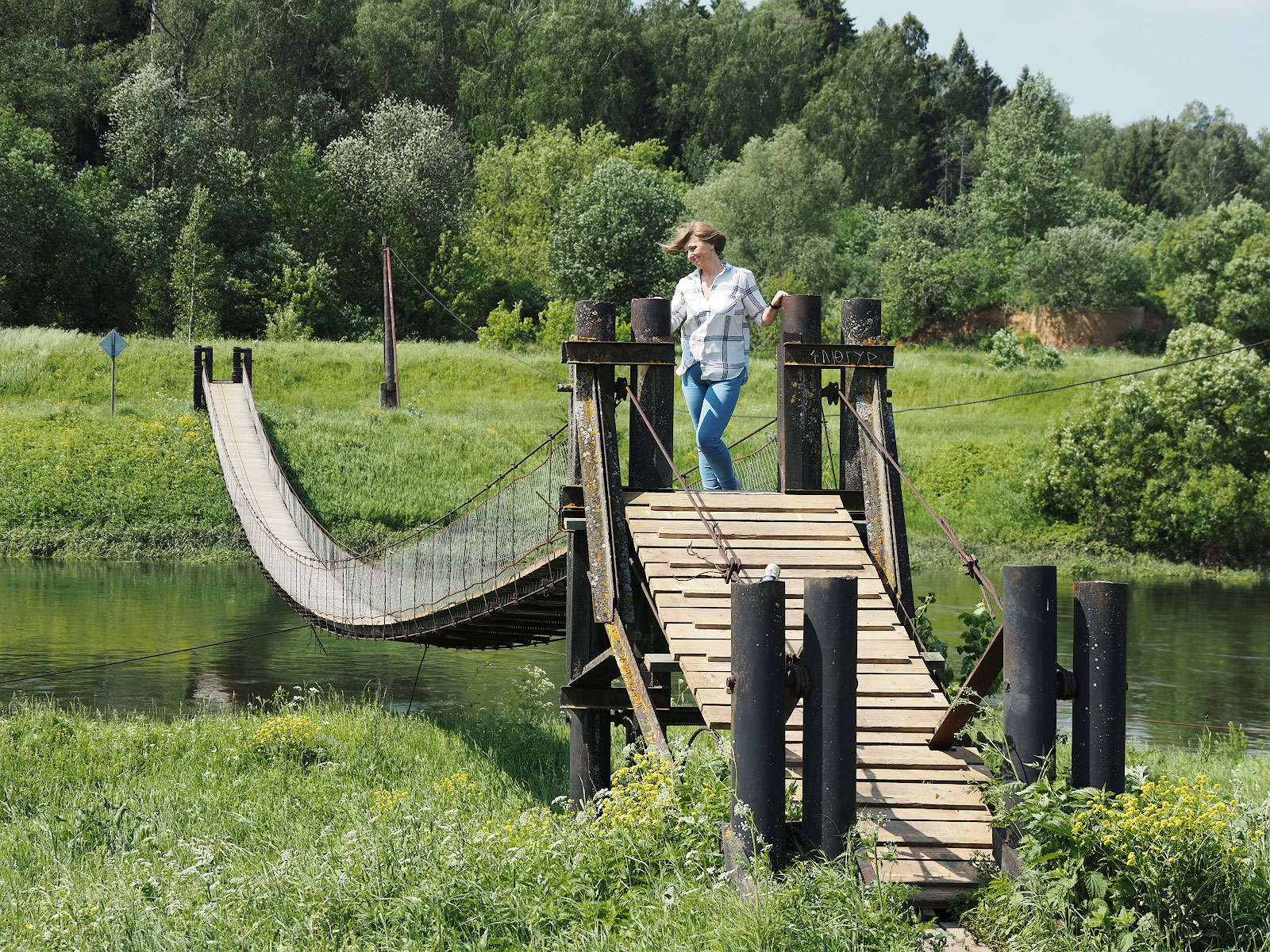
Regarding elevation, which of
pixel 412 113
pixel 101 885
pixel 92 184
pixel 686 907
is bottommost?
pixel 101 885

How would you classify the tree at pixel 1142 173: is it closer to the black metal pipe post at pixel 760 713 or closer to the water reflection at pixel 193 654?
the water reflection at pixel 193 654

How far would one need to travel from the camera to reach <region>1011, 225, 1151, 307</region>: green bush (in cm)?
3944

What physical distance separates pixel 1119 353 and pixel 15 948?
36.0 m

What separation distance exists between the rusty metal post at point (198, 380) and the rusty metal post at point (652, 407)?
19800 mm

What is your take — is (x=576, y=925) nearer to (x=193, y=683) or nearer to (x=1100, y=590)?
(x=1100, y=590)

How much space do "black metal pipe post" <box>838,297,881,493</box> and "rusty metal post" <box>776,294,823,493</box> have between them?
0.12 meters

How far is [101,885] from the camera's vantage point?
4.38 metres

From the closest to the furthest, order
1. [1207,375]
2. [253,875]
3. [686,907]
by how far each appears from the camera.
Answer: [686,907] → [253,875] → [1207,375]

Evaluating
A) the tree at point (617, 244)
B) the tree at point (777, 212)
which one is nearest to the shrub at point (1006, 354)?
the tree at point (617, 244)

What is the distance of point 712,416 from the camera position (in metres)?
5.79

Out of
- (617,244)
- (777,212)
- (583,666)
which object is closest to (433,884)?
(583,666)

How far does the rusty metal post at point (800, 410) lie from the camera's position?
5605mm

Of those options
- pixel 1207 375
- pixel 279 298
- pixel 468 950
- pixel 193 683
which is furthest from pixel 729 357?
pixel 279 298

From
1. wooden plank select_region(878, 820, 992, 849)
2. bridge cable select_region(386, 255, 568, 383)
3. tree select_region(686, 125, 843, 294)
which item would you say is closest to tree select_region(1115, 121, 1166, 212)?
tree select_region(686, 125, 843, 294)
